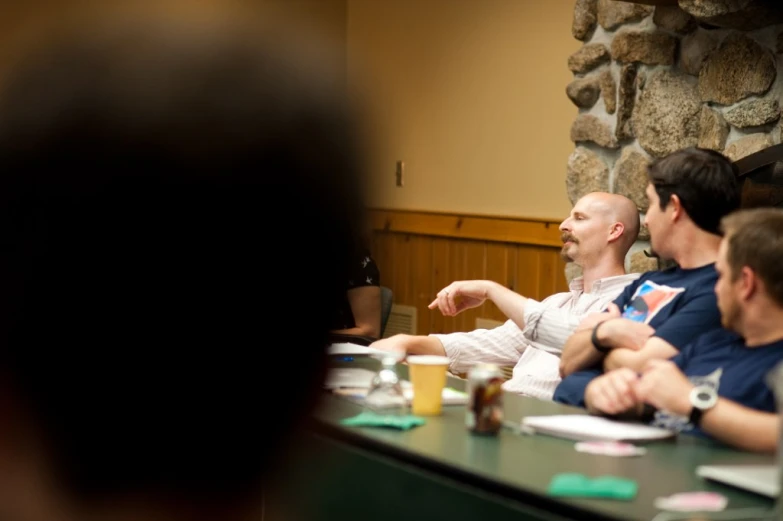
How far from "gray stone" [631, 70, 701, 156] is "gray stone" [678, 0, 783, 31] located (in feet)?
1.08

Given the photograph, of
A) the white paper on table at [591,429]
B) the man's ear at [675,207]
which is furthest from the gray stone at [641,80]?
the white paper on table at [591,429]

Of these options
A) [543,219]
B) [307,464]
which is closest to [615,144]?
[543,219]

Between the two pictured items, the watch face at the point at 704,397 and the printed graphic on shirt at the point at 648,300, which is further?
the printed graphic on shirt at the point at 648,300

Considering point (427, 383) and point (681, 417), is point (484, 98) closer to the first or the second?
point (427, 383)

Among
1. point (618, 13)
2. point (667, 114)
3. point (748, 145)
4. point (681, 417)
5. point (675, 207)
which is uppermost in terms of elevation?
point (618, 13)

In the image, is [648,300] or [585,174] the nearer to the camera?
[648,300]

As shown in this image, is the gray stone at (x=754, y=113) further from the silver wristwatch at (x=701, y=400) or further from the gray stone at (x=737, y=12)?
the silver wristwatch at (x=701, y=400)

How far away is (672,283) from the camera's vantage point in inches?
96.1

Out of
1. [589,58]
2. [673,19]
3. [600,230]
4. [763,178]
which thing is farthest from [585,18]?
[763,178]

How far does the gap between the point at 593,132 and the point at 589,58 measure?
261 millimetres

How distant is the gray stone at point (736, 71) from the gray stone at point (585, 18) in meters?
0.49

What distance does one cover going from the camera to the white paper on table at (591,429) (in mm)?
1754

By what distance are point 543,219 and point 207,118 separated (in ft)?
14.4

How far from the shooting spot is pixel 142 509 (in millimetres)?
215
